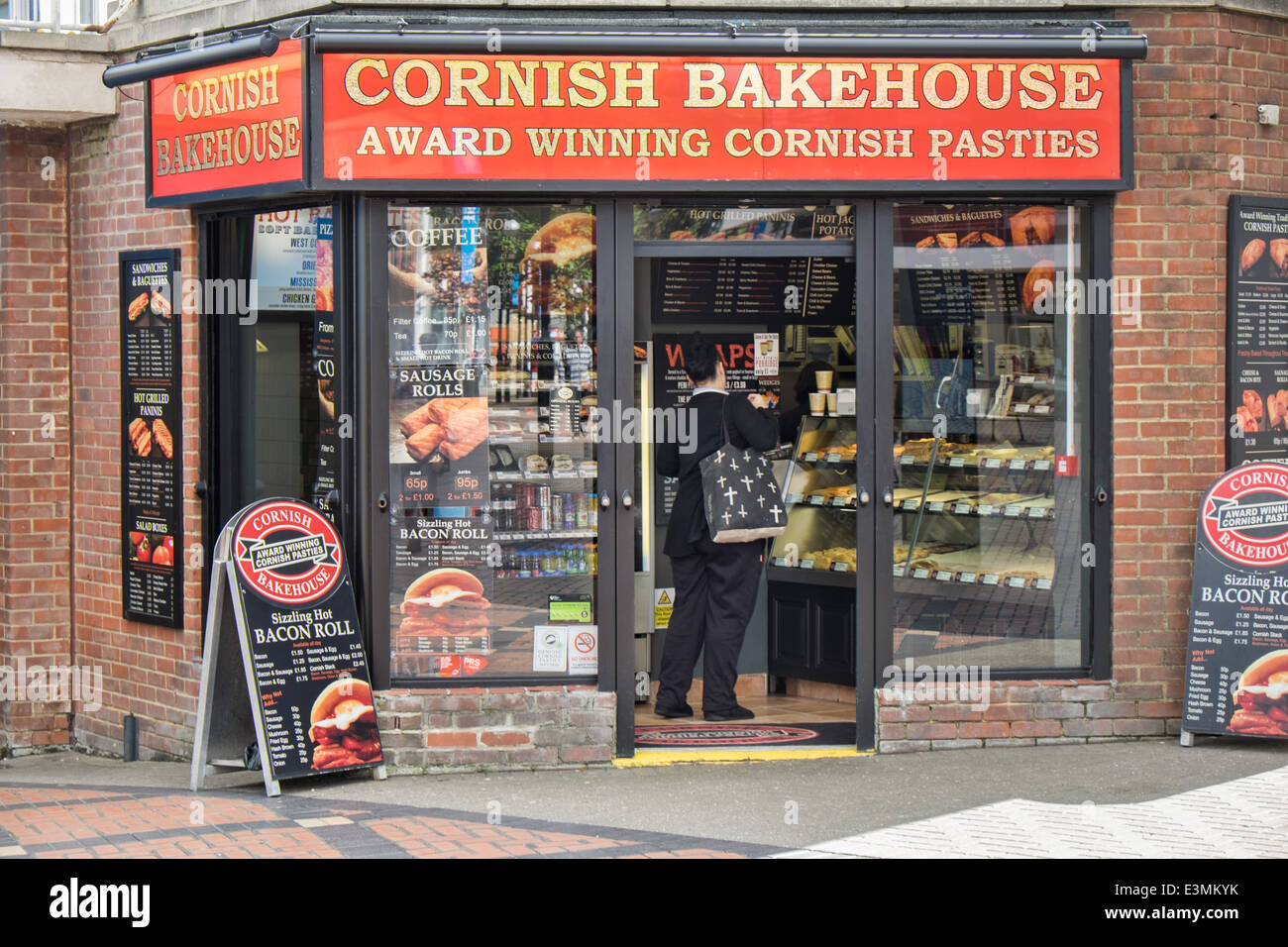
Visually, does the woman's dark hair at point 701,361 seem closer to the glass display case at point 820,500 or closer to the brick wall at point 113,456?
the glass display case at point 820,500

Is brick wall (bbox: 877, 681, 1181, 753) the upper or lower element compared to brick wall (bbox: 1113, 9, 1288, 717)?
lower

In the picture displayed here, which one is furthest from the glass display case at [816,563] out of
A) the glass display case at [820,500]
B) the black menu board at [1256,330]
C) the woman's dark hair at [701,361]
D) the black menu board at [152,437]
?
the black menu board at [152,437]

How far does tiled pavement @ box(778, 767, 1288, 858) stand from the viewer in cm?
595

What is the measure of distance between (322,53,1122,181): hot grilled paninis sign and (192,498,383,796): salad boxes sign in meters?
1.72

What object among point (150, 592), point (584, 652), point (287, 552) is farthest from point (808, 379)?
point (150, 592)

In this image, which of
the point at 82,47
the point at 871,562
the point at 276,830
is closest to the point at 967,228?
the point at 871,562

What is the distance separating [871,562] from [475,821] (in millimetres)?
2493

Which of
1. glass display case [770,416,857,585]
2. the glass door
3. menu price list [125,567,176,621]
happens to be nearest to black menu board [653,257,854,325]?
glass display case [770,416,857,585]

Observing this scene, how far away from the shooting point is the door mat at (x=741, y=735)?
26.3 feet

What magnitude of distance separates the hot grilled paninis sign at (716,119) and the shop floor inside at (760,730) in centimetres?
283

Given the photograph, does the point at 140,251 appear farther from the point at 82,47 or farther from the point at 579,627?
the point at 579,627

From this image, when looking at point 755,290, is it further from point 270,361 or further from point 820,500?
point 270,361

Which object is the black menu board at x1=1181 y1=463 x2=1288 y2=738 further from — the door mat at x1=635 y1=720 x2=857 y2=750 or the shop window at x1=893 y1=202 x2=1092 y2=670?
the door mat at x1=635 y1=720 x2=857 y2=750

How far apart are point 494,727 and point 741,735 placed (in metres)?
1.36
